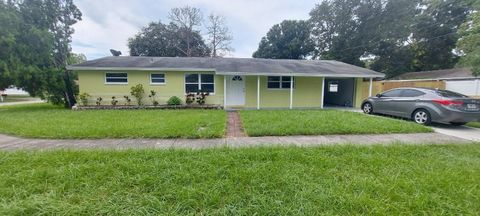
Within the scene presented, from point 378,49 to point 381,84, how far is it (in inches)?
616

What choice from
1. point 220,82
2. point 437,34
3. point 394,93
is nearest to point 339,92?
point 394,93

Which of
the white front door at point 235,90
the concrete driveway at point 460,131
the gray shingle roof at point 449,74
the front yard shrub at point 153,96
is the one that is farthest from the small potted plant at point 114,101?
the gray shingle roof at point 449,74

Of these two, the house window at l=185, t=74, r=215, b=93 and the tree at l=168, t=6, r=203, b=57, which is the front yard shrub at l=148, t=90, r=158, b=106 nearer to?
the house window at l=185, t=74, r=215, b=93

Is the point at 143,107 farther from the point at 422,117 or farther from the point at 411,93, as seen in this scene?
the point at 422,117

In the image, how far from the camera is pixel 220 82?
13.2 metres

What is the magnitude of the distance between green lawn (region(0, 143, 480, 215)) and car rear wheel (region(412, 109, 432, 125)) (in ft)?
12.5

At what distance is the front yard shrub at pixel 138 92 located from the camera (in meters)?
12.4

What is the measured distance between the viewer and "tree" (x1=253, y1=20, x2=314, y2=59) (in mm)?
32438

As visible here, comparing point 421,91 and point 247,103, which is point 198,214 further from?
point 247,103

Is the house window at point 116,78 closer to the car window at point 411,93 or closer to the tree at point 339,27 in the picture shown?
the car window at point 411,93

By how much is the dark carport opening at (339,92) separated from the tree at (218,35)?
19.2 metres

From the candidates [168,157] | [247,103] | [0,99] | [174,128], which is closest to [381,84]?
[247,103]

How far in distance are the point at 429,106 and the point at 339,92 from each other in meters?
8.09

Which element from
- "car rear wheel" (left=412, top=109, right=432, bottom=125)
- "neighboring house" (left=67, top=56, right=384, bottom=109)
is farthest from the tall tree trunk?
"car rear wheel" (left=412, top=109, right=432, bottom=125)
